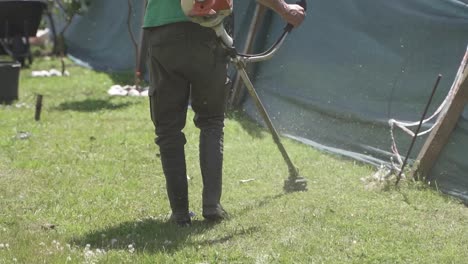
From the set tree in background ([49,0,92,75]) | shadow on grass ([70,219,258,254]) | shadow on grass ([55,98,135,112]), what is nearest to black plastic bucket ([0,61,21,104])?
shadow on grass ([55,98,135,112])

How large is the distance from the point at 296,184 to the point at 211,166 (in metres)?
1.04

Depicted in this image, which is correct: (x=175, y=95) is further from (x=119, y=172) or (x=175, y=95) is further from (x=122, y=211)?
(x=119, y=172)

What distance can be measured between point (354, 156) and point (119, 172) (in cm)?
179

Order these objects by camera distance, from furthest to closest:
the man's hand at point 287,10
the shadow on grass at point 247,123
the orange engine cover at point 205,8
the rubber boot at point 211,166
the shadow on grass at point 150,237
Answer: the shadow on grass at point 247,123 → the man's hand at point 287,10 → the rubber boot at point 211,166 → the shadow on grass at point 150,237 → the orange engine cover at point 205,8

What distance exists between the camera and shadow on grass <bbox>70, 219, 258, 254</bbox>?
3876 mm

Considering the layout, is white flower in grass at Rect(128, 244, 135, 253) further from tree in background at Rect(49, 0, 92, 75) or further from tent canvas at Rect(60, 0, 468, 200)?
tree in background at Rect(49, 0, 92, 75)

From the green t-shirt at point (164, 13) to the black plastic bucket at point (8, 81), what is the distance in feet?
16.4

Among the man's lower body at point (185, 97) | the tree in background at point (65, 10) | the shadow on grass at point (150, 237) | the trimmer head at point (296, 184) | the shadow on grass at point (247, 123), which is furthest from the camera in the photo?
the tree in background at point (65, 10)

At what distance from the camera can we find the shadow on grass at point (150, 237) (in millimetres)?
3876

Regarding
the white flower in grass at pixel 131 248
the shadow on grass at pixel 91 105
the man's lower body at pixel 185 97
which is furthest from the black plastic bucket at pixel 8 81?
the white flower in grass at pixel 131 248

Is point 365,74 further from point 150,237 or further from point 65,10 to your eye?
point 65,10

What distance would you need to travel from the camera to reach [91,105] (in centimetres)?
867

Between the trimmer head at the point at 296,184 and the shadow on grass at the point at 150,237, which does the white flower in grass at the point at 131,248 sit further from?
the trimmer head at the point at 296,184

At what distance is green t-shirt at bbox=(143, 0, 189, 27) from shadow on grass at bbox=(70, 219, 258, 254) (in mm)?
1055
